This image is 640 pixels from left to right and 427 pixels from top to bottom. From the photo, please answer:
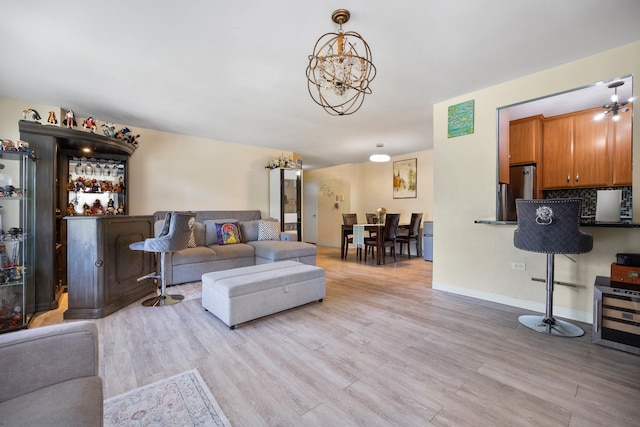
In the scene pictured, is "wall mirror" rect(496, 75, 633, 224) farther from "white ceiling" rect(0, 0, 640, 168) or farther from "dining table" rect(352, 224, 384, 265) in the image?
"dining table" rect(352, 224, 384, 265)

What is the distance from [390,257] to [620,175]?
3.75 meters

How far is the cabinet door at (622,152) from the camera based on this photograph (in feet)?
11.2

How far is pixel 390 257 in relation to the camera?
6.00 metres

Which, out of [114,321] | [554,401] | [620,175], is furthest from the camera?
[620,175]

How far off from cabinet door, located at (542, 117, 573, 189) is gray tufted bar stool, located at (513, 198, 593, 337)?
2.31 m

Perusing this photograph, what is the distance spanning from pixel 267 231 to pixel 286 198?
1.03m

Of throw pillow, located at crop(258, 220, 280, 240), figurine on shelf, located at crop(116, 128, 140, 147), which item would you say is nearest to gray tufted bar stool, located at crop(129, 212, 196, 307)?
figurine on shelf, located at crop(116, 128, 140, 147)

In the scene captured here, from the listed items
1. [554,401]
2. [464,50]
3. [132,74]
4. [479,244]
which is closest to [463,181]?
[479,244]

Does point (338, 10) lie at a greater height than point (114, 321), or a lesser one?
greater

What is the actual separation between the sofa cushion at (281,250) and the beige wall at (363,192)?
329 cm

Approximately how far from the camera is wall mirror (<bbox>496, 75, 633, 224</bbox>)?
3252mm

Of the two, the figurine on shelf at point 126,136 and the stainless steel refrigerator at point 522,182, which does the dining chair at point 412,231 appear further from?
the figurine on shelf at point 126,136

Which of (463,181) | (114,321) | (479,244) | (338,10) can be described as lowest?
(114,321)

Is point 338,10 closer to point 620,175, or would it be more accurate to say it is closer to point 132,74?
point 132,74
